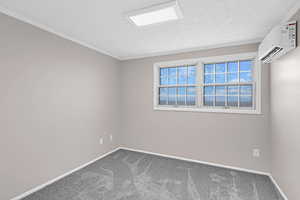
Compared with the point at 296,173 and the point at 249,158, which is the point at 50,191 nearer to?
the point at 296,173

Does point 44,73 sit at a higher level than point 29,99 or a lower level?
higher

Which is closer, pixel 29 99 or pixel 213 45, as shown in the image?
pixel 29 99

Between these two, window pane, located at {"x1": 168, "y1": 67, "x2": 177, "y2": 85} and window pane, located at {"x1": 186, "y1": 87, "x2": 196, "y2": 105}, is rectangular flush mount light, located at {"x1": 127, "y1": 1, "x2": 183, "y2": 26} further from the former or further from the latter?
window pane, located at {"x1": 186, "y1": 87, "x2": 196, "y2": 105}

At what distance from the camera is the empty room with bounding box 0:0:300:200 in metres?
1.71

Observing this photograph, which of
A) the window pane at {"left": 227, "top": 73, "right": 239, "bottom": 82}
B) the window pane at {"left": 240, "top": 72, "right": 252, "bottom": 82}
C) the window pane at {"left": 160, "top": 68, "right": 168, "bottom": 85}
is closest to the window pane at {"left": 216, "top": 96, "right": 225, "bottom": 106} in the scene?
the window pane at {"left": 227, "top": 73, "right": 239, "bottom": 82}

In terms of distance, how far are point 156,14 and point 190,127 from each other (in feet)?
7.56

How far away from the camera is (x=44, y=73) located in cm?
213

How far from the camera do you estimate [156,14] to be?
176 centimetres

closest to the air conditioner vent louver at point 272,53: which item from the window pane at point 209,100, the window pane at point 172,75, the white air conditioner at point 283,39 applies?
the white air conditioner at point 283,39

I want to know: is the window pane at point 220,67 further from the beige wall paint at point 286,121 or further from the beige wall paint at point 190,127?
the beige wall paint at point 286,121

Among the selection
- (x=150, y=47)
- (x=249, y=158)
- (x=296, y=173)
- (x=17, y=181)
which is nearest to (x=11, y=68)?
(x=17, y=181)

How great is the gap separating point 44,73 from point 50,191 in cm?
179

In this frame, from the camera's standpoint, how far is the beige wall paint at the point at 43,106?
1.75 meters

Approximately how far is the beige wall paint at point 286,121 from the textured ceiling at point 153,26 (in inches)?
18.7
